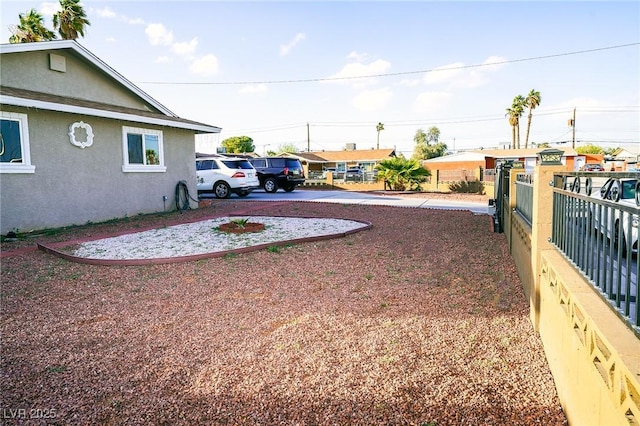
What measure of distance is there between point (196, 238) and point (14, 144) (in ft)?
14.6

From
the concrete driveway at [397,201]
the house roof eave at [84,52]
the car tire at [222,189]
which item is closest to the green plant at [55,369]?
the house roof eave at [84,52]

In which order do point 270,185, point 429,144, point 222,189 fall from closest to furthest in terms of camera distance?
point 222,189 → point 270,185 → point 429,144

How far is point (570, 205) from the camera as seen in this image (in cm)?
312

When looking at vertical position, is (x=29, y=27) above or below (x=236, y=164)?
above

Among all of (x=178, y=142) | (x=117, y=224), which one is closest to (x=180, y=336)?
(x=117, y=224)

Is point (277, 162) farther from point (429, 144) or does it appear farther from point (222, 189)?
point (429, 144)

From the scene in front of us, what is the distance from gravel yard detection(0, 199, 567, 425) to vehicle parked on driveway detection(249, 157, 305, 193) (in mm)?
14417

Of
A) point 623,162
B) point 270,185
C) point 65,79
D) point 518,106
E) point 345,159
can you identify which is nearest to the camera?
point 65,79

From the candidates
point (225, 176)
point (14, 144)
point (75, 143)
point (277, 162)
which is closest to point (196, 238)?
point (75, 143)

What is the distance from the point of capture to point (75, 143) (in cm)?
998

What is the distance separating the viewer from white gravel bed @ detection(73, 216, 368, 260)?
23.3 ft

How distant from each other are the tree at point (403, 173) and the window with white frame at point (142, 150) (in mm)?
13643

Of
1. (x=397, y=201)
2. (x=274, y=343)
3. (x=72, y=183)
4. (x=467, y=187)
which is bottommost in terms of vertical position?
(x=274, y=343)

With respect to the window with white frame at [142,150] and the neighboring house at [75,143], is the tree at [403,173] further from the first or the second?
the window with white frame at [142,150]
